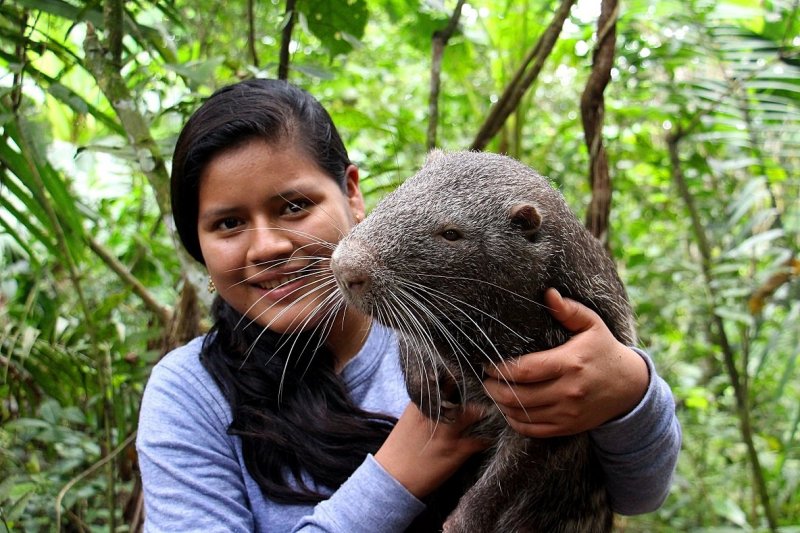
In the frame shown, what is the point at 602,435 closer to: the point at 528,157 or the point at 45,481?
the point at 45,481

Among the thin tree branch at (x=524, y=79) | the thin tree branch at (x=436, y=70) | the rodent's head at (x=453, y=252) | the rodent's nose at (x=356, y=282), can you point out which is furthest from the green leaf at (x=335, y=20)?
the rodent's nose at (x=356, y=282)

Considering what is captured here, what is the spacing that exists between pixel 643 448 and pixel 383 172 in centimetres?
148

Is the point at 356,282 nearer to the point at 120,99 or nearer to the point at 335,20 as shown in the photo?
the point at 120,99

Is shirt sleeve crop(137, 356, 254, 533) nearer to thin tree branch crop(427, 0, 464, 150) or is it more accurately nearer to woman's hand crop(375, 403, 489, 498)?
woman's hand crop(375, 403, 489, 498)

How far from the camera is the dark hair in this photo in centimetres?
180

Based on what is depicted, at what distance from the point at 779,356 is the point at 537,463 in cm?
334

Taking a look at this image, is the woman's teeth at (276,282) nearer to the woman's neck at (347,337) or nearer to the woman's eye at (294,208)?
the woman's eye at (294,208)

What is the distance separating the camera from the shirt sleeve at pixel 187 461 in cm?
Result: 167

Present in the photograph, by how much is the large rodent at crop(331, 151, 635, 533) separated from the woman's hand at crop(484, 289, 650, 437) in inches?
3.1

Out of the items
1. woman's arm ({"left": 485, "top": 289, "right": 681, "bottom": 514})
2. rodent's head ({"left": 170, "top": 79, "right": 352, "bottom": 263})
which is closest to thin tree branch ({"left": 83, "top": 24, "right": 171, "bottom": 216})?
rodent's head ({"left": 170, "top": 79, "right": 352, "bottom": 263})

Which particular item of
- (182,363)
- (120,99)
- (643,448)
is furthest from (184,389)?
(643,448)

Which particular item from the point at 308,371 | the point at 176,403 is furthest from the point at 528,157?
the point at 176,403

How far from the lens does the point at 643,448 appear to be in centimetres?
162

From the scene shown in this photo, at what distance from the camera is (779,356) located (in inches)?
169
